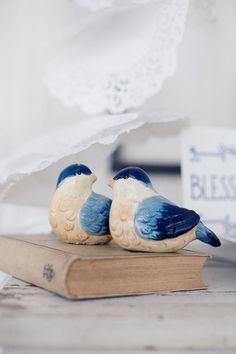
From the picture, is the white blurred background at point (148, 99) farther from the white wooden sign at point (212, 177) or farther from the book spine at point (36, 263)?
the book spine at point (36, 263)

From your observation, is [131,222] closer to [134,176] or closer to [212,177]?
[134,176]

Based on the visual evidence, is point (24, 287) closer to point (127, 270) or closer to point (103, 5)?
point (127, 270)

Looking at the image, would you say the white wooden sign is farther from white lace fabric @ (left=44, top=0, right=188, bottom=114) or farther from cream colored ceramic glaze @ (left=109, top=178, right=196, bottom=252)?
cream colored ceramic glaze @ (left=109, top=178, right=196, bottom=252)

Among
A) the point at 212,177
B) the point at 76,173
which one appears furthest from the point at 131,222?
the point at 212,177

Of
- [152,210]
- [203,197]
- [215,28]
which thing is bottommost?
[203,197]

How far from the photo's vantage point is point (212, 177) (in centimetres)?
77

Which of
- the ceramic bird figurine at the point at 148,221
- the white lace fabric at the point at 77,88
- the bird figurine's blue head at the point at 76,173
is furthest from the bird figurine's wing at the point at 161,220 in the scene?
the white lace fabric at the point at 77,88

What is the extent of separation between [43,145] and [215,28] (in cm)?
40

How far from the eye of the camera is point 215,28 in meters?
0.88

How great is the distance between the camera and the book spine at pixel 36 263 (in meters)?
0.45

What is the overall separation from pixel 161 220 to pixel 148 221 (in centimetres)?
1

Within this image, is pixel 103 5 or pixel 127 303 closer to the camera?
pixel 127 303

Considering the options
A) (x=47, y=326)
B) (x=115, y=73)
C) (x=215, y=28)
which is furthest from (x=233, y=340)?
(x=215, y=28)

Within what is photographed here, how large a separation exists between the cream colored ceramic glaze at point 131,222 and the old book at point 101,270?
0.04ft
